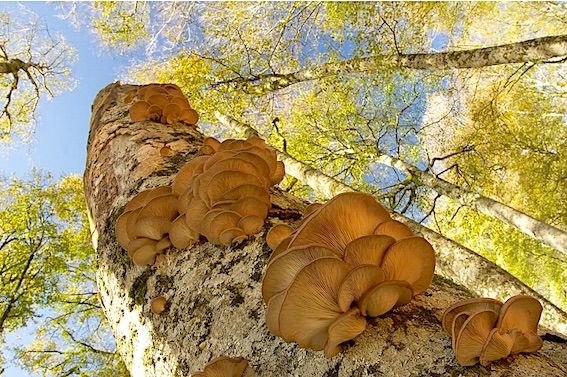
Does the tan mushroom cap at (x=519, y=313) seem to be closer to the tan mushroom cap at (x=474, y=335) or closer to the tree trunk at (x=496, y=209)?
the tan mushroom cap at (x=474, y=335)

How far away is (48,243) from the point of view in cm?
1040

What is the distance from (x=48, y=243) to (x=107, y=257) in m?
9.65

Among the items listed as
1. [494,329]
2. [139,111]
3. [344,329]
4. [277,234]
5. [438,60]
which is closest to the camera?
[494,329]

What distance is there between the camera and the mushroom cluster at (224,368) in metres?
0.99

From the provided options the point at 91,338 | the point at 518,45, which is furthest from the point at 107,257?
the point at 91,338

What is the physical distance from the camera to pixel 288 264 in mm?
914

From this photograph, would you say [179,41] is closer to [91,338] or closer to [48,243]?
[48,243]

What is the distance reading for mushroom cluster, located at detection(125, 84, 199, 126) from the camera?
2.49m

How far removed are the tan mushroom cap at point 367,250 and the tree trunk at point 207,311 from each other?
0.16m

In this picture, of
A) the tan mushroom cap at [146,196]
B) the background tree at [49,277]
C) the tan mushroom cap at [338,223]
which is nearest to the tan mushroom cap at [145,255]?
the tan mushroom cap at [146,196]

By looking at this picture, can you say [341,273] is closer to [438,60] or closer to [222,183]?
[222,183]

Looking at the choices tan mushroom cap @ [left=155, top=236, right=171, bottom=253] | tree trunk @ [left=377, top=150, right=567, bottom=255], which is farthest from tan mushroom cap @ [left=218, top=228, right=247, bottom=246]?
tree trunk @ [left=377, top=150, right=567, bottom=255]

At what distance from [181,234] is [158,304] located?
22 centimetres

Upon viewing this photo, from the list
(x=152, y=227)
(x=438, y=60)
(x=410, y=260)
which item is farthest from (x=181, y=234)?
(x=438, y=60)
